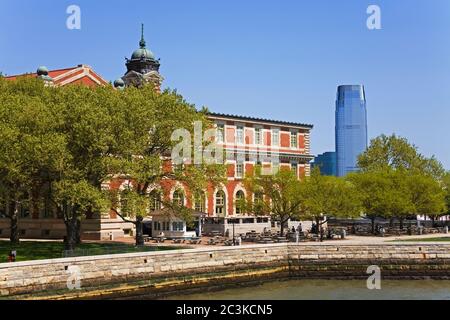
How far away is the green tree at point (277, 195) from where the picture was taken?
58.0 m

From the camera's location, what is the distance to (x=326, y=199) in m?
58.5

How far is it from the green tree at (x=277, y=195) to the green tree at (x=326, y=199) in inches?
29.9

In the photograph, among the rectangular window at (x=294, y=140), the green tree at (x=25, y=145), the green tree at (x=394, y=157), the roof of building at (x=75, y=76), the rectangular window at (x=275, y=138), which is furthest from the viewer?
the green tree at (x=394, y=157)

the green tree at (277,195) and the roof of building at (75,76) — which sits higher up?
the roof of building at (75,76)

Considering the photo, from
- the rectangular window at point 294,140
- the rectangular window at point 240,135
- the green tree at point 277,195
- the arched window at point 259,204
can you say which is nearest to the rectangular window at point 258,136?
the rectangular window at point 240,135

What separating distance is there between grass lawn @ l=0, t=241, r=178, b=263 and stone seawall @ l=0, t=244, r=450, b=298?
1.47m

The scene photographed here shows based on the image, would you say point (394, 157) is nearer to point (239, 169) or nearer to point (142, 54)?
point (239, 169)

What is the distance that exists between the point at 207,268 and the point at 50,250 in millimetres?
11988

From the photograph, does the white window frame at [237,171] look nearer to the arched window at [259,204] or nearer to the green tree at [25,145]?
the arched window at [259,204]

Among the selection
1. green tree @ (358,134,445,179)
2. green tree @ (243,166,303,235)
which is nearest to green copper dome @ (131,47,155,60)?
green tree @ (243,166,303,235)

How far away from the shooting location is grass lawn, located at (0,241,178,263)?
37.8 metres
